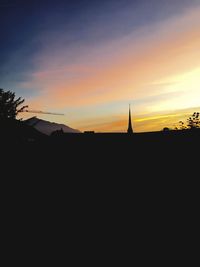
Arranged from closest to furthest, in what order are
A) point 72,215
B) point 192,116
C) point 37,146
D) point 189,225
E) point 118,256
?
point 118,256
point 189,225
point 72,215
point 37,146
point 192,116

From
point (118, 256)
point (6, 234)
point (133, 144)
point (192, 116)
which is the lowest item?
point (118, 256)

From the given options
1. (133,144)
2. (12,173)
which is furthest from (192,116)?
(12,173)

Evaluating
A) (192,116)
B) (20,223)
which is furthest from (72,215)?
(192,116)

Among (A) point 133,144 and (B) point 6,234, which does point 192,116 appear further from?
(B) point 6,234

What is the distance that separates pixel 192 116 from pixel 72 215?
160 feet

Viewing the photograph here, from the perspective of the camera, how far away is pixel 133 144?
9.73 meters

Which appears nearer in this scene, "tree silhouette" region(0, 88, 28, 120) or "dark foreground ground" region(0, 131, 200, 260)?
"dark foreground ground" region(0, 131, 200, 260)

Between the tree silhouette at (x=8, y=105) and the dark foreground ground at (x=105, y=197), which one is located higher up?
the tree silhouette at (x=8, y=105)

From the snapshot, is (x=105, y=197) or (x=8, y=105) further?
(x=8, y=105)

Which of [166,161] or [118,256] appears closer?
[118,256]

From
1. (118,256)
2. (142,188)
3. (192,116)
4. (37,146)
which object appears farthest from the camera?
(192,116)

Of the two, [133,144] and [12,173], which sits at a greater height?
[133,144]

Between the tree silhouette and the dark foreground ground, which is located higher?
the tree silhouette

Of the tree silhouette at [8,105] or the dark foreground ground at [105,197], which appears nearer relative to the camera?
the dark foreground ground at [105,197]
